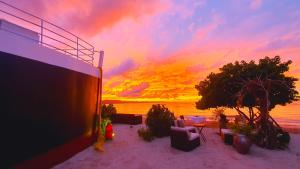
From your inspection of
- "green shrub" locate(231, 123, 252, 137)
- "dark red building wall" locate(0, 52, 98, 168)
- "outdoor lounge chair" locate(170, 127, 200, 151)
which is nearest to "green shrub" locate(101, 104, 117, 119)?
"dark red building wall" locate(0, 52, 98, 168)

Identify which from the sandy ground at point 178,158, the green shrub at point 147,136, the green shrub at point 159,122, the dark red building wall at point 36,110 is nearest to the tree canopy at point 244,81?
the sandy ground at point 178,158

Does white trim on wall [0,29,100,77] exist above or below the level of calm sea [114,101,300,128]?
above

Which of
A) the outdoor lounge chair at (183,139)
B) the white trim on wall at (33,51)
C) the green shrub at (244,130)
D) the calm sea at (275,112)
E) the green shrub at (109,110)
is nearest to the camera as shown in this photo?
the white trim on wall at (33,51)

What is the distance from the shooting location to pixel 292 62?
11.2 meters

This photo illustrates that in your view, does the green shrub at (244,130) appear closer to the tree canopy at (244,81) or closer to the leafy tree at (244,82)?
the leafy tree at (244,82)

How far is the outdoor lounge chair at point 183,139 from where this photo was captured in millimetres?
8156

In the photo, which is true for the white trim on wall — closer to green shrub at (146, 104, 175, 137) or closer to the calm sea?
green shrub at (146, 104, 175, 137)

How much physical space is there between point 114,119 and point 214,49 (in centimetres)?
989

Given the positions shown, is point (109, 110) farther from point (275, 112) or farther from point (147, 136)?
point (275, 112)

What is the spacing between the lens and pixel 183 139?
8.22 metres

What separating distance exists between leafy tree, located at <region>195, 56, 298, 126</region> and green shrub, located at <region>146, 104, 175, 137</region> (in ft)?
11.6

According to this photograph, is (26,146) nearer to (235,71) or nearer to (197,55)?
(235,71)

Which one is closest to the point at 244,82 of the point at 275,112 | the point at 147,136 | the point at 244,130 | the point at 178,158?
the point at 244,130

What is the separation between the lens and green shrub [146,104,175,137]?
10945 millimetres
